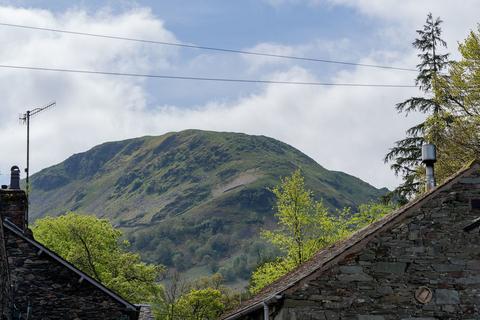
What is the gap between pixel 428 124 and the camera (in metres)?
39.1

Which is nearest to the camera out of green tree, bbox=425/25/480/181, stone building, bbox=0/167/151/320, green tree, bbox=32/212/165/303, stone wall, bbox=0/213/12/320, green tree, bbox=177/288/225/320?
stone wall, bbox=0/213/12/320

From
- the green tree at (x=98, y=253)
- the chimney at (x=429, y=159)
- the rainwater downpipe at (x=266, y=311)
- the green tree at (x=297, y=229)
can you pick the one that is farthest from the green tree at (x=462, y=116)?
the green tree at (x=98, y=253)

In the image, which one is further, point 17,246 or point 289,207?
point 289,207

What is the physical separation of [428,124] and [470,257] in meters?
23.3

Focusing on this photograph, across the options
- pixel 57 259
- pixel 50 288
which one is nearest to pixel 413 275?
pixel 57 259

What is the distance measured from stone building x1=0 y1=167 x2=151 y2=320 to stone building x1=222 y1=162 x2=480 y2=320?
6329mm

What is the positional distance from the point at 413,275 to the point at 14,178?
12.4 m

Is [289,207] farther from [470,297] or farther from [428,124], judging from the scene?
[470,297]

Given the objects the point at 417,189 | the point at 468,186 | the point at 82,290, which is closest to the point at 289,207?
the point at 417,189

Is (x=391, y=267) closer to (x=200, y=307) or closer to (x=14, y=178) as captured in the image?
(x=14, y=178)

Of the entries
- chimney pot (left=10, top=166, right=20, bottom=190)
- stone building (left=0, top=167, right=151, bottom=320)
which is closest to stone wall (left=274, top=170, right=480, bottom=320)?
stone building (left=0, top=167, right=151, bottom=320)

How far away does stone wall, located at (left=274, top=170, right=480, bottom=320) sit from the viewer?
1612 cm

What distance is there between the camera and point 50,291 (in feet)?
70.4

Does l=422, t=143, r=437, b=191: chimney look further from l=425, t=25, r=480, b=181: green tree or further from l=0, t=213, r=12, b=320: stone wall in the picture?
l=425, t=25, r=480, b=181: green tree
